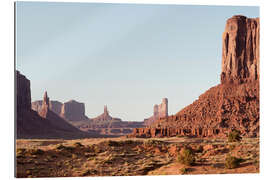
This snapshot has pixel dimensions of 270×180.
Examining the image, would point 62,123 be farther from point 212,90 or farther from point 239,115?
point 239,115

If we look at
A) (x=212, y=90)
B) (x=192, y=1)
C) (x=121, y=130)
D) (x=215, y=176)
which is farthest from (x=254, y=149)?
(x=121, y=130)

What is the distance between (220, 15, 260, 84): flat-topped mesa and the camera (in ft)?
214

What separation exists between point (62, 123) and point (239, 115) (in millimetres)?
76238

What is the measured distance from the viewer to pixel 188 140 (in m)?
40.4

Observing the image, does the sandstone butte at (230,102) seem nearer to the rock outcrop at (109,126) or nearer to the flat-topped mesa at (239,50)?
the flat-topped mesa at (239,50)

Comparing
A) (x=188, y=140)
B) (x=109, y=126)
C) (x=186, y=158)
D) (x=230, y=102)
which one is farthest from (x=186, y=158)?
(x=109, y=126)

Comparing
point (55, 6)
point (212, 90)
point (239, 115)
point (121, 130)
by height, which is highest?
point (55, 6)

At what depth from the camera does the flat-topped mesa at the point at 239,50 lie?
6519 centimetres

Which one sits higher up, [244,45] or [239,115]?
[244,45]

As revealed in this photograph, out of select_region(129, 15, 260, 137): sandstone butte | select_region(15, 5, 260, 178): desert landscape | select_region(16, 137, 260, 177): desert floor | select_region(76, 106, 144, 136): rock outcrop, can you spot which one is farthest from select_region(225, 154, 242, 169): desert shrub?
select_region(76, 106, 144, 136): rock outcrop

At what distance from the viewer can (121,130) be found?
13825cm

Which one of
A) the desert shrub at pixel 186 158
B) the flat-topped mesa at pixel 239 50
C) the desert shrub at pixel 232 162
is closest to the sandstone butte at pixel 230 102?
the flat-topped mesa at pixel 239 50

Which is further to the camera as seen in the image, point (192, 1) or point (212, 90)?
point (212, 90)

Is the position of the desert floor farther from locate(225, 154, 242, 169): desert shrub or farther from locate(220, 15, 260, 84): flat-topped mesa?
locate(220, 15, 260, 84): flat-topped mesa
